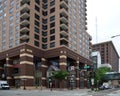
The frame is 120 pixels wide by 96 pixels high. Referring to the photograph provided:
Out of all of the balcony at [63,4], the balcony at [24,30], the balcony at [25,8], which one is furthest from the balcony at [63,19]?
the balcony at [24,30]

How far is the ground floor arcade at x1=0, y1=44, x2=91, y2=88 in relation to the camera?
92.9m

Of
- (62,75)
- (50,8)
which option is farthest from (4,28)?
(62,75)

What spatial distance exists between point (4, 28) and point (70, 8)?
2925cm

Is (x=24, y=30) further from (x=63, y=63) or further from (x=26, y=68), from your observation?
(x=63, y=63)

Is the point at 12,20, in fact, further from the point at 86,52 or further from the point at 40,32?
the point at 86,52

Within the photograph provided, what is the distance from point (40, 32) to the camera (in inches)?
4085

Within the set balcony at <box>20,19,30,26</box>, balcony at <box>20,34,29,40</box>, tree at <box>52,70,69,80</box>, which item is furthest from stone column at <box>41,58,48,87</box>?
balcony at <box>20,19,30,26</box>

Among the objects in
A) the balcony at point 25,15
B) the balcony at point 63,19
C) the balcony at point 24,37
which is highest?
the balcony at point 25,15

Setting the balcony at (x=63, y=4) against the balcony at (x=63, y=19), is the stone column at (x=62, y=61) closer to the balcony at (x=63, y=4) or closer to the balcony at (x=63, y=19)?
the balcony at (x=63, y=19)

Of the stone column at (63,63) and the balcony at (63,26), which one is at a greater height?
the balcony at (63,26)

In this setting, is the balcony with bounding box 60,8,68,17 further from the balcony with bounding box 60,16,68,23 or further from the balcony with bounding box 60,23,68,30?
the balcony with bounding box 60,23,68,30

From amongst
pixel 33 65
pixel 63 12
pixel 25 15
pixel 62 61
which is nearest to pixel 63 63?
pixel 62 61

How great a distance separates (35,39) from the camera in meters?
99.1

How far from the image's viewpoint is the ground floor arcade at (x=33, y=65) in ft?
305
